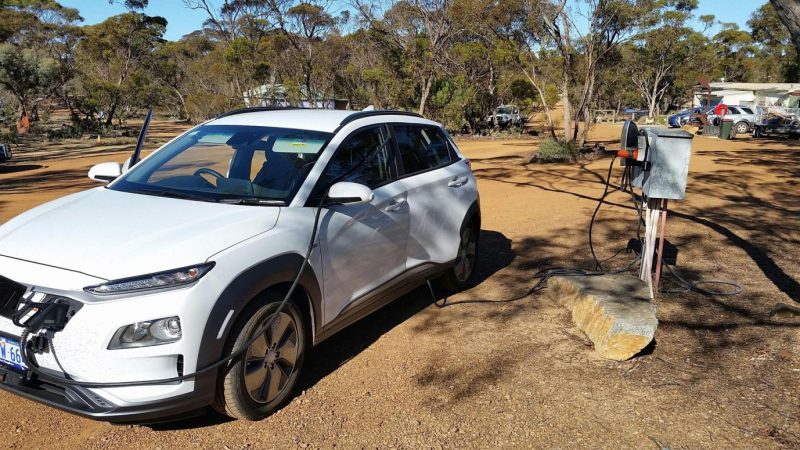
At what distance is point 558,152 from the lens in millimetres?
18125

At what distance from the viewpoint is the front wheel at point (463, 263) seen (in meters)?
5.63

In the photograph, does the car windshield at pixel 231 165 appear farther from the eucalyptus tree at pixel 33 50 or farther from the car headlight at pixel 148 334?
the eucalyptus tree at pixel 33 50

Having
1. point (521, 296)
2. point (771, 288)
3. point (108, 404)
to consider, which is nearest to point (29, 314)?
point (108, 404)

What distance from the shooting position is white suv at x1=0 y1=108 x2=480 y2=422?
285 centimetres

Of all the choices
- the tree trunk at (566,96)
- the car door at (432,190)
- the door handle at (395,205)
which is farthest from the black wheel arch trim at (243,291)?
the tree trunk at (566,96)

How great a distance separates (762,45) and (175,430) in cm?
7007

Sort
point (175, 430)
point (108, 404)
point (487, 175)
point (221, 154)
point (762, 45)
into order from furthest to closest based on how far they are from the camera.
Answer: point (762, 45) < point (487, 175) < point (221, 154) < point (175, 430) < point (108, 404)

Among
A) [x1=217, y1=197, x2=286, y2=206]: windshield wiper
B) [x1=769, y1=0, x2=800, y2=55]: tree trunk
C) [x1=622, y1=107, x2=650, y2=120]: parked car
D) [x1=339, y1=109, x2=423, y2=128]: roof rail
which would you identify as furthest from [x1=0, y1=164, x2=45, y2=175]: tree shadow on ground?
[x1=622, y1=107, x2=650, y2=120]: parked car

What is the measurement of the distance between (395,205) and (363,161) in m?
0.38

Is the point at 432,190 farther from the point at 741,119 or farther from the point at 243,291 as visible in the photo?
the point at 741,119

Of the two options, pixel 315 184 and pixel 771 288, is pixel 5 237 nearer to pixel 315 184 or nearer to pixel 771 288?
pixel 315 184

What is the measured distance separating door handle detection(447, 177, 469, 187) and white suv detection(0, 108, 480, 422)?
1.44 feet

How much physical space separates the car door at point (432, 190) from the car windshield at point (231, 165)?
0.94 m

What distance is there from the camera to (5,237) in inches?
130
